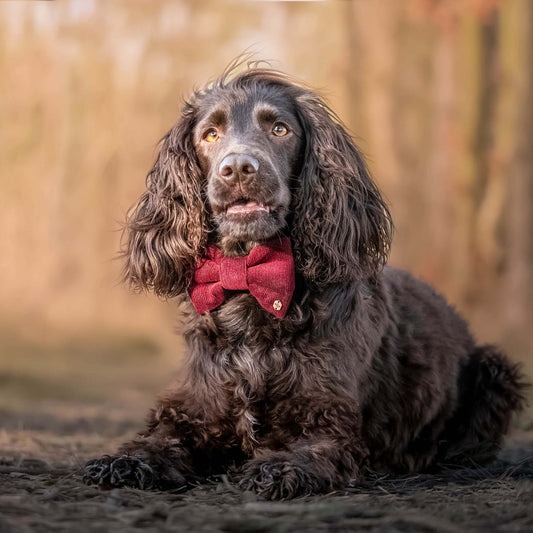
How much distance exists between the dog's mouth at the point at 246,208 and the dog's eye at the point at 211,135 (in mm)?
427

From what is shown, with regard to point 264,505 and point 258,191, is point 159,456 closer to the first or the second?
point 264,505

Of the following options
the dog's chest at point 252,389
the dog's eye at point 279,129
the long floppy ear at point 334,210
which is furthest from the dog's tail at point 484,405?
the dog's eye at point 279,129

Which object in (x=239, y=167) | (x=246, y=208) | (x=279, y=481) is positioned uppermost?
(x=239, y=167)

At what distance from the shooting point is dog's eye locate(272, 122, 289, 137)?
12.1ft

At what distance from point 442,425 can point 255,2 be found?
28.4 feet

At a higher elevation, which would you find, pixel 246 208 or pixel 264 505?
pixel 246 208

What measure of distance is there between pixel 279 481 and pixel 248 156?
133cm

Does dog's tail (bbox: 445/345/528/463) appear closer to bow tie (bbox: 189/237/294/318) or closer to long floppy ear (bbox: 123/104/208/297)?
bow tie (bbox: 189/237/294/318)

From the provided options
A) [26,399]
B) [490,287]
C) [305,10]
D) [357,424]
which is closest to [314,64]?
[305,10]

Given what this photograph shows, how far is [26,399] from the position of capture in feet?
23.5

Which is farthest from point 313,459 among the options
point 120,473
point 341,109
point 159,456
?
point 341,109

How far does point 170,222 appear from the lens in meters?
3.79

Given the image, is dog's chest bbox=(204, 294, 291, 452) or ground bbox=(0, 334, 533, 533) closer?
ground bbox=(0, 334, 533, 533)

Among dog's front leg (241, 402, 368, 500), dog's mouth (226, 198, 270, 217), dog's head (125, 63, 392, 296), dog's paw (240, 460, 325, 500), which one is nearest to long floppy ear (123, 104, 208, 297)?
dog's head (125, 63, 392, 296)
